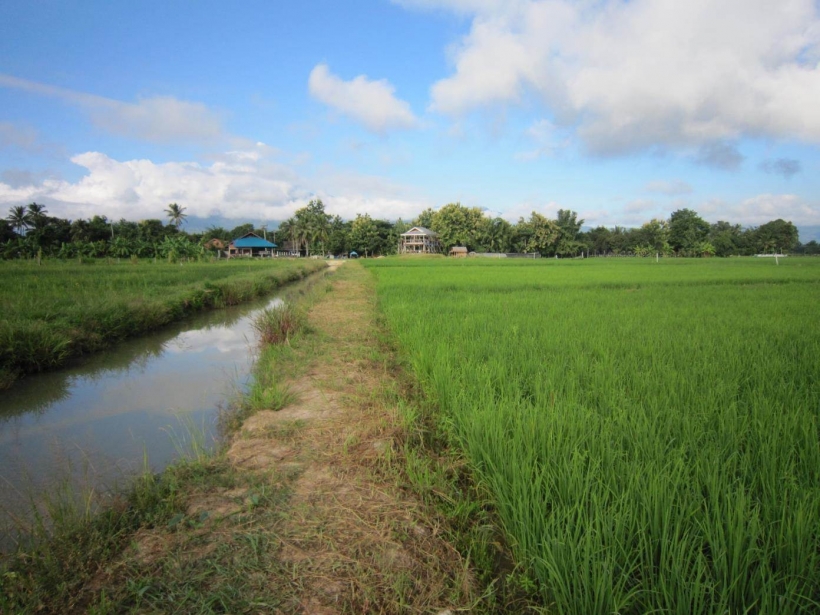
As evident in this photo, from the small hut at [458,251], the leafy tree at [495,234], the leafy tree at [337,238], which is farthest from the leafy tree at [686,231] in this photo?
the leafy tree at [337,238]

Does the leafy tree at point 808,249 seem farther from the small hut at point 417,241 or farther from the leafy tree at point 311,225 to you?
the leafy tree at point 311,225

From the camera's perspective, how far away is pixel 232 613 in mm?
1468

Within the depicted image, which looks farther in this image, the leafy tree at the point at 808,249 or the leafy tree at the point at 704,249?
the leafy tree at the point at 808,249

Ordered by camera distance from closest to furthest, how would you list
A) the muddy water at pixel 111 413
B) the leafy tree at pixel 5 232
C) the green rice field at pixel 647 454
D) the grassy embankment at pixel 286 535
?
the green rice field at pixel 647 454 → the grassy embankment at pixel 286 535 → the muddy water at pixel 111 413 → the leafy tree at pixel 5 232

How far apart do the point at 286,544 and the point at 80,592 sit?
0.77 metres

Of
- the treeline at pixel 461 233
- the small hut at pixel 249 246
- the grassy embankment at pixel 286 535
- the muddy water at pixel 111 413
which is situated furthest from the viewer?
the small hut at pixel 249 246

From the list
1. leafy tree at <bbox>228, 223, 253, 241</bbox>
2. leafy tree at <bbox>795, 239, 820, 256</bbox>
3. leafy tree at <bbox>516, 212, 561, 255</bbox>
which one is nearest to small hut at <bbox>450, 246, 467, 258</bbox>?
leafy tree at <bbox>516, 212, 561, 255</bbox>

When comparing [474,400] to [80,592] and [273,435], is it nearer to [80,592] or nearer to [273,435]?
[273,435]

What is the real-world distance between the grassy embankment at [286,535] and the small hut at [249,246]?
5976 cm

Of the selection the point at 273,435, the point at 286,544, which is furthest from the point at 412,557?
the point at 273,435

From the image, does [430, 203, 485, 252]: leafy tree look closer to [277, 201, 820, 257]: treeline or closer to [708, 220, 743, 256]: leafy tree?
[277, 201, 820, 257]: treeline

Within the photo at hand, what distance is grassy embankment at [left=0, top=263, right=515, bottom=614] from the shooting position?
60.6 inches

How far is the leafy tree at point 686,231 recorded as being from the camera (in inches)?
2483

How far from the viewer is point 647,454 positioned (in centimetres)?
196
